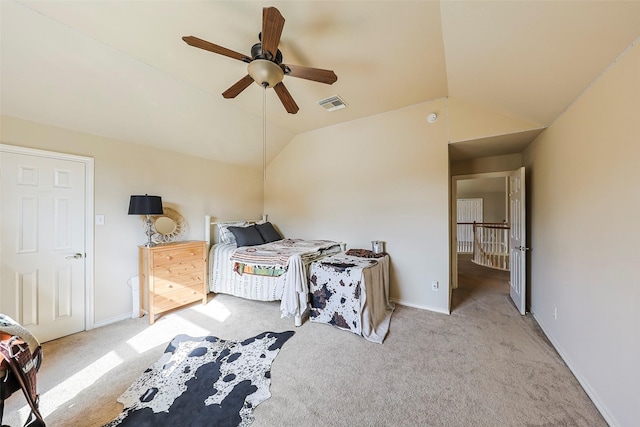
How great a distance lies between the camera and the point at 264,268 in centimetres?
321

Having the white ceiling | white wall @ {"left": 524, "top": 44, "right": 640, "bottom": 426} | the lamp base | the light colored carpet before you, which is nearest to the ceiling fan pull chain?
the white ceiling

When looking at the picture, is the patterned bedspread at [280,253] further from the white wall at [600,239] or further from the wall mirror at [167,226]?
the white wall at [600,239]

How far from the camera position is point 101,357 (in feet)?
7.25

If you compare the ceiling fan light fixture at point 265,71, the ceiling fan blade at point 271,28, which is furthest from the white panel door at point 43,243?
the ceiling fan blade at point 271,28

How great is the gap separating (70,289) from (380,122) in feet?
14.3

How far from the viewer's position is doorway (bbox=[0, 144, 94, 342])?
227 cm

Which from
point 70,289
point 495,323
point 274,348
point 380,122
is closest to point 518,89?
point 380,122

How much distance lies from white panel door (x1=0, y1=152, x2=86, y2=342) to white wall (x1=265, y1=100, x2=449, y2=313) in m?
2.93

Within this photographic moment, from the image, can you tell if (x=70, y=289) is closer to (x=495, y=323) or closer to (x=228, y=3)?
(x=228, y=3)

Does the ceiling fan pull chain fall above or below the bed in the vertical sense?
above

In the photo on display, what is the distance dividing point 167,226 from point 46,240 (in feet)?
3.68

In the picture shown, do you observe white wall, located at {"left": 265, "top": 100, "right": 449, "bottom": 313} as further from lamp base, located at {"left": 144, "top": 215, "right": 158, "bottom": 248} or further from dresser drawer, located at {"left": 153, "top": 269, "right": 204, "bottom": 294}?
lamp base, located at {"left": 144, "top": 215, "right": 158, "bottom": 248}

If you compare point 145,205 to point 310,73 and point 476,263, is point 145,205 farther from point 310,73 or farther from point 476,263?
point 476,263

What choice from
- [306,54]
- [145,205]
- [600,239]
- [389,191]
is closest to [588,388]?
[600,239]
